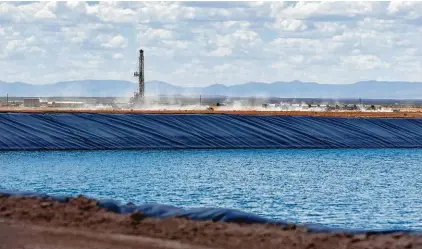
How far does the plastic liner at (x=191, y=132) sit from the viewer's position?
65438 mm

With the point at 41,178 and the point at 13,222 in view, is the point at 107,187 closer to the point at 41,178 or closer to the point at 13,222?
the point at 41,178

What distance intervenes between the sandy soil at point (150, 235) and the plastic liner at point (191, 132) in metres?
39.4

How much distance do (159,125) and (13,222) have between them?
50.9 m

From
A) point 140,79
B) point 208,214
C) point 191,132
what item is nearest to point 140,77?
point 140,79

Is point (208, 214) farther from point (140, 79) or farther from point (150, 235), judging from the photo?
point (140, 79)

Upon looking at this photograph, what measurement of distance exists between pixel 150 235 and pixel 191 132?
51757mm

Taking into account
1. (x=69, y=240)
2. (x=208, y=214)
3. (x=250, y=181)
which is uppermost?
(x=208, y=214)

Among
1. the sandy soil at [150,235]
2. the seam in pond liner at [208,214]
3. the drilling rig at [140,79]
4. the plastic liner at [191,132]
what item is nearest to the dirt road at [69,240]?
the sandy soil at [150,235]

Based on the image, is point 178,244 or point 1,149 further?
point 1,149

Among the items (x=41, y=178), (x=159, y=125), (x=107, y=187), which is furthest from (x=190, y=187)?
(x=159, y=125)

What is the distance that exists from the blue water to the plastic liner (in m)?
4.16

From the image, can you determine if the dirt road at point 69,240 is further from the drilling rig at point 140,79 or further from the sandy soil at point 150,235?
the drilling rig at point 140,79

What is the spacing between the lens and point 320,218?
2811 centimetres

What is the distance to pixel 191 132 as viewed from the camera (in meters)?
72.2
